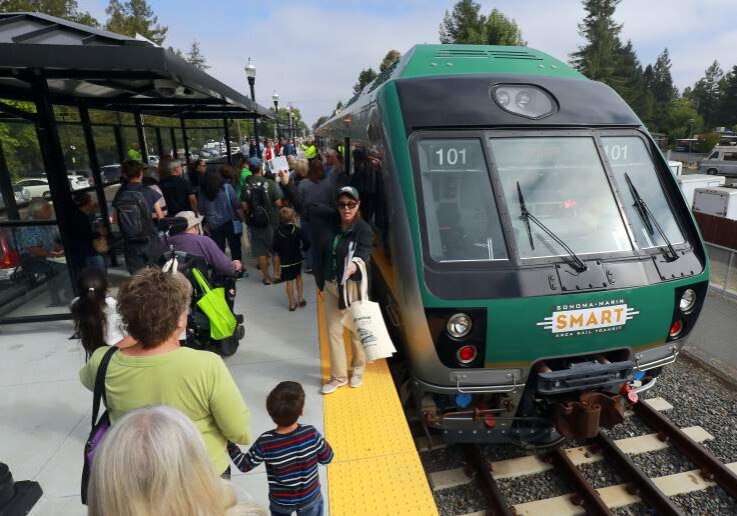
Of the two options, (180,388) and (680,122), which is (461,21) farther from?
(680,122)

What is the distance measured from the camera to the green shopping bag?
146 inches

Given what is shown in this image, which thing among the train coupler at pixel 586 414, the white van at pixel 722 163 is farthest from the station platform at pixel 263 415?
the white van at pixel 722 163

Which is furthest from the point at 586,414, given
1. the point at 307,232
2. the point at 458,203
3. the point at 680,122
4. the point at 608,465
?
the point at 680,122

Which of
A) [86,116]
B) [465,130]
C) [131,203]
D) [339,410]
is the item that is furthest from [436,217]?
[86,116]

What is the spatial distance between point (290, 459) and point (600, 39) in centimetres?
6651

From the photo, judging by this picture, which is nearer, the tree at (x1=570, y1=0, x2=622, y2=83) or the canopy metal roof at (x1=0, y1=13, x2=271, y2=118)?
the canopy metal roof at (x1=0, y1=13, x2=271, y2=118)

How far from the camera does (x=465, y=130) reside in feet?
12.2

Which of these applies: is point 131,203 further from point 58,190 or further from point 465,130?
point 465,130

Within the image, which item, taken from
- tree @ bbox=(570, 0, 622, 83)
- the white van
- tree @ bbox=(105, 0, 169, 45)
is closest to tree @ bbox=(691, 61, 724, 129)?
tree @ bbox=(570, 0, 622, 83)

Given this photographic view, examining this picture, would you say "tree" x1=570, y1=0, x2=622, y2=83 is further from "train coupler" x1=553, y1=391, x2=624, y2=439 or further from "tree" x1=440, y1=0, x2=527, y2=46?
"train coupler" x1=553, y1=391, x2=624, y2=439

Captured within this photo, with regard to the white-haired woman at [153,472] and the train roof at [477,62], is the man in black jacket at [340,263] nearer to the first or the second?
the train roof at [477,62]

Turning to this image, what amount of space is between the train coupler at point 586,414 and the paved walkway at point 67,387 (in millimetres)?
1733

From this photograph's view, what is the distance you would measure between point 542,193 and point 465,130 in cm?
77

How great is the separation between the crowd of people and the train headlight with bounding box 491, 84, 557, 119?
1474mm
